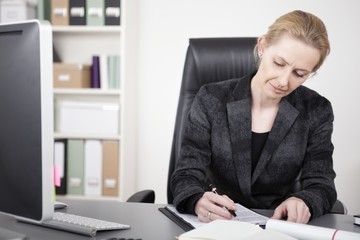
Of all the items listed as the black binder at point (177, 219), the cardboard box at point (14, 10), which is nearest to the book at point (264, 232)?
the black binder at point (177, 219)

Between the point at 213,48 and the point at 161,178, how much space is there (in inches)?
61.7

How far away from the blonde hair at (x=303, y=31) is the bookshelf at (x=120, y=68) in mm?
1520

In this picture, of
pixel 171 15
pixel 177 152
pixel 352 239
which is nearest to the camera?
pixel 352 239

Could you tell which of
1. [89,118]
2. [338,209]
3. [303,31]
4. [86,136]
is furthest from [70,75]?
[338,209]

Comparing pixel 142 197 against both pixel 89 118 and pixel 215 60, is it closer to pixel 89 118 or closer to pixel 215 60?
pixel 215 60

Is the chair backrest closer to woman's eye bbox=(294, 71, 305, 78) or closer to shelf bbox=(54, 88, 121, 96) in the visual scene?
woman's eye bbox=(294, 71, 305, 78)

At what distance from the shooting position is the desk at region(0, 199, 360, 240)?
0.92 m

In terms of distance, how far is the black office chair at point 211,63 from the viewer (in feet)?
5.45

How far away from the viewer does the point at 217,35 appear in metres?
2.94

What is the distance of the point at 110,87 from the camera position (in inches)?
113

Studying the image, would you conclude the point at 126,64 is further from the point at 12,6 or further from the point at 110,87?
the point at 12,6

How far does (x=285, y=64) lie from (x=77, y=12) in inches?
71.8

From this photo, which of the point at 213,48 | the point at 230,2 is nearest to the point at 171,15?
the point at 230,2

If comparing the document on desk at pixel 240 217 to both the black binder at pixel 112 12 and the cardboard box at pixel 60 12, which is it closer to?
the black binder at pixel 112 12
